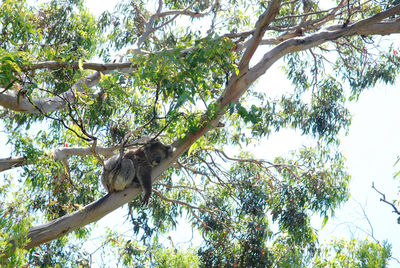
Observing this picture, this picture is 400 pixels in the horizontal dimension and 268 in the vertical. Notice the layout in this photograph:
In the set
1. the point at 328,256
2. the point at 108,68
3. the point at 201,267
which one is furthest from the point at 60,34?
the point at 328,256

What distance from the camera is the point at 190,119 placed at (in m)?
5.15

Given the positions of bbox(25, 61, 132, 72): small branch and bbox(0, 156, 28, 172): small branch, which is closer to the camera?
bbox(25, 61, 132, 72): small branch

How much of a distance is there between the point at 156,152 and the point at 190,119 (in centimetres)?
105

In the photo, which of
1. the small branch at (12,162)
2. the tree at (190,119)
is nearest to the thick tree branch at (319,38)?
the tree at (190,119)

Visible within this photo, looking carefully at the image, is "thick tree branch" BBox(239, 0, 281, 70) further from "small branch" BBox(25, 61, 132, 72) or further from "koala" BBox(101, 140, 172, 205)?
"small branch" BBox(25, 61, 132, 72)

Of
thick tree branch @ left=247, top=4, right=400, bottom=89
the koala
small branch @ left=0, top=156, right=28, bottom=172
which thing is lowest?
the koala

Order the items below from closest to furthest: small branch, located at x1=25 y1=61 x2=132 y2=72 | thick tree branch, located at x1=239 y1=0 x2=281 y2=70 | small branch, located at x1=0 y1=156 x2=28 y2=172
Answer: thick tree branch, located at x1=239 y1=0 x2=281 y2=70 < small branch, located at x1=25 y1=61 x2=132 y2=72 < small branch, located at x1=0 y1=156 x2=28 y2=172

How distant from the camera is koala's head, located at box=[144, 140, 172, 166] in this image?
5750mm

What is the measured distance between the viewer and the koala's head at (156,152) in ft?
18.9

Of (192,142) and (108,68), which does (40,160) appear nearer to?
(108,68)

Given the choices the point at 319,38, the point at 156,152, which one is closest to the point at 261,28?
the point at 319,38

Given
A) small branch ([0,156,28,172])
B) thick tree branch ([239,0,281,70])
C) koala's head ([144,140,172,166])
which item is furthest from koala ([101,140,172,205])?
small branch ([0,156,28,172])

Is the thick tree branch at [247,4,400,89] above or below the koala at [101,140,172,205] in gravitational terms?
above

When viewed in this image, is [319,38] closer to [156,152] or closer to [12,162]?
[156,152]
